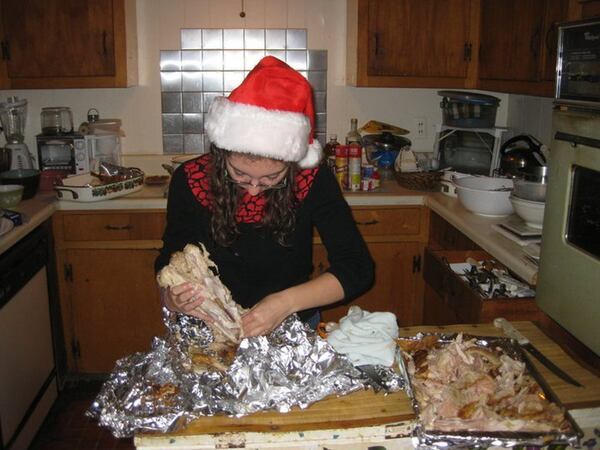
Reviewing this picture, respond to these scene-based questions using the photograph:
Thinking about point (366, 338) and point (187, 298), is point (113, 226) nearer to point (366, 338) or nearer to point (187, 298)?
point (187, 298)

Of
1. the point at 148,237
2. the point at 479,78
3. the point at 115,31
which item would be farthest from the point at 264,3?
the point at 148,237

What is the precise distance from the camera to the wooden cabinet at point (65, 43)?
102 inches

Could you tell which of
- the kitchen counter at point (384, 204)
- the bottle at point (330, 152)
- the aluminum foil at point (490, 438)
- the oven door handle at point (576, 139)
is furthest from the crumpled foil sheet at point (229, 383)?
the bottle at point (330, 152)

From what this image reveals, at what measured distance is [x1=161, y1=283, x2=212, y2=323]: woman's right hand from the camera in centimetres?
123

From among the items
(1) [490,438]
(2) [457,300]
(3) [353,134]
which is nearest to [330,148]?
(3) [353,134]

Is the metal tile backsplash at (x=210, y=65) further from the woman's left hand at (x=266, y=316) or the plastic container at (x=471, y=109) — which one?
the woman's left hand at (x=266, y=316)

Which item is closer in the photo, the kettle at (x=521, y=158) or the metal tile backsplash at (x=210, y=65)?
the kettle at (x=521, y=158)

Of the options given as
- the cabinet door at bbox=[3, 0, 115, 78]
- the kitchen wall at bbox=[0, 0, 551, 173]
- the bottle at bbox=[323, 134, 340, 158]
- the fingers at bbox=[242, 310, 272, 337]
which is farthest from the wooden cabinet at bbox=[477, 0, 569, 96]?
the cabinet door at bbox=[3, 0, 115, 78]

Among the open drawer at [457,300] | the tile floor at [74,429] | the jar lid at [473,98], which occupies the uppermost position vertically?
the jar lid at [473,98]

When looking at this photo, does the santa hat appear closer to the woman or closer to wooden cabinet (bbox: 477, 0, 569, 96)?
the woman

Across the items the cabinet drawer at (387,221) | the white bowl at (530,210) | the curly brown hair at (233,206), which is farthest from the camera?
the cabinet drawer at (387,221)

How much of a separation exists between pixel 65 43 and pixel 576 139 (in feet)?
7.38

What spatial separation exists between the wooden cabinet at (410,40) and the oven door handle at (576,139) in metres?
1.57

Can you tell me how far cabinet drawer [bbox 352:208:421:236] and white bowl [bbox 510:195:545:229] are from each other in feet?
2.24
